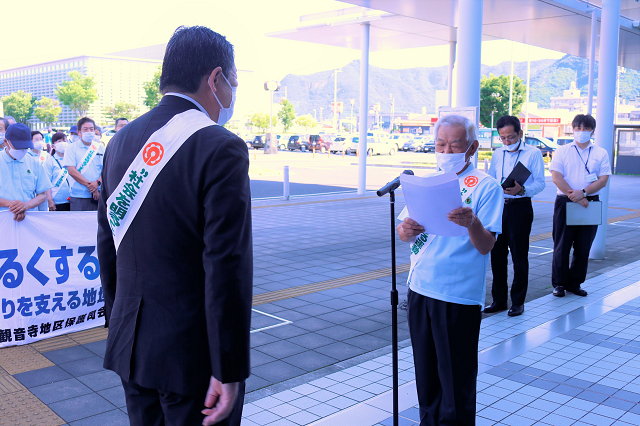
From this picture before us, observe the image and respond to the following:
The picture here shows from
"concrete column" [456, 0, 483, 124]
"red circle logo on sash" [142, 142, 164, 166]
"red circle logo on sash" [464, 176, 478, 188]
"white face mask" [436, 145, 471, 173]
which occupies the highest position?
"concrete column" [456, 0, 483, 124]

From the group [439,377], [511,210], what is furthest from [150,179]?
[511,210]

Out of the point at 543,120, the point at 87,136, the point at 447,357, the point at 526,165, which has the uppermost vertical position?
the point at 543,120

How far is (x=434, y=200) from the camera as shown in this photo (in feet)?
8.77

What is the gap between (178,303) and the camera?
5.70 feet

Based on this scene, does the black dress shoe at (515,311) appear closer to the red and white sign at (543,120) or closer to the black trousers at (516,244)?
the black trousers at (516,244)

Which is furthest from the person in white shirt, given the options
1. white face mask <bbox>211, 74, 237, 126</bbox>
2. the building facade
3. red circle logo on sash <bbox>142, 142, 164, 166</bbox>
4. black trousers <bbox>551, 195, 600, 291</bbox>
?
the building facade

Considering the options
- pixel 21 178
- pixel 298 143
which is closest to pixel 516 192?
pixel 21 178

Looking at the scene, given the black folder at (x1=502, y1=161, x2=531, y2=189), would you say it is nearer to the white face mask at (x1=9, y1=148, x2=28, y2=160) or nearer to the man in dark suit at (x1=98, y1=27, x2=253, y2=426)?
the man in dark suit at (x1=98, y1=27, x2=253, y2=426)

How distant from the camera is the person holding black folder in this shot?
5.63 m

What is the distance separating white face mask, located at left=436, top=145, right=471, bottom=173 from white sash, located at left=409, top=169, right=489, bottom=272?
8 centimetres

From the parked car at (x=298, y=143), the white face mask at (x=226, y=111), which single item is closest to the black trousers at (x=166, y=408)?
the white face mask at (x=226, y=111)

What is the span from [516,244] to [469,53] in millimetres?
2104

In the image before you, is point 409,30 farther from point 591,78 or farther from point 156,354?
point 156,354

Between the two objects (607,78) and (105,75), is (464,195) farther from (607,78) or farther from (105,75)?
(105,75)
